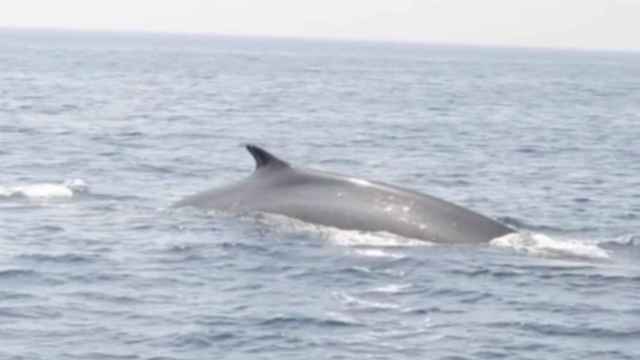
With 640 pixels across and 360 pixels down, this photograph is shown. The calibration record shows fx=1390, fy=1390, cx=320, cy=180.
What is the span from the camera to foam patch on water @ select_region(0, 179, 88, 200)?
Answer: 76.8ft

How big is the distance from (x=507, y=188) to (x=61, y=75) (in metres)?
58.5

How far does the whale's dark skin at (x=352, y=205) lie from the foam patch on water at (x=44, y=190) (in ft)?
14.3

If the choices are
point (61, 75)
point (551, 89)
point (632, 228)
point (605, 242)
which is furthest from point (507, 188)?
point (551, 89)

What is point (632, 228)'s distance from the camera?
21953 millimetres

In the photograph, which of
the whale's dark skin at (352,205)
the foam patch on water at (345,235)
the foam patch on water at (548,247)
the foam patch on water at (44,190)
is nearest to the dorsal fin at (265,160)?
the whale's dark skin at (352,205)

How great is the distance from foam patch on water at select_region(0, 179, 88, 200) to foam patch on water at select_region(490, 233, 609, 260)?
8.30m

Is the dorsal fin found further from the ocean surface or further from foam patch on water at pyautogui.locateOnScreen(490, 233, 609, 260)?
foam patch on water at pyautogui.locateOnScreen(490, 233, 609, 260)

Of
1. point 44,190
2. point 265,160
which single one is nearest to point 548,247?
point 265,160

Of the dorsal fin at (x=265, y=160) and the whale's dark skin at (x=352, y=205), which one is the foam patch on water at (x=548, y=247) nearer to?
the whale's dark skin at (x=352, y=205)

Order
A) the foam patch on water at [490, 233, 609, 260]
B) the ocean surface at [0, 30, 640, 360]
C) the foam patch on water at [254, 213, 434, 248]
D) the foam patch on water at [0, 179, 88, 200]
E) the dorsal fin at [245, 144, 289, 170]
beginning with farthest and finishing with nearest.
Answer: the foam patch on water at [0, 179, 88, 200], the dorsal fin at [245, 144, 289, 170], the foam patch on water at [490, 233, 609, 260], the foam patch on water at [254, 213, 434, 248], the ocean surface at [0, 30, 640, 360]

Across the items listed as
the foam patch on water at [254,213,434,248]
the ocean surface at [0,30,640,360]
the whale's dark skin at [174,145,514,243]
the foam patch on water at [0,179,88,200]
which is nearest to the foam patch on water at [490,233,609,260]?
the ocean surface at [0,30,640,360]

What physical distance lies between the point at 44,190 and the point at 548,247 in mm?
9360

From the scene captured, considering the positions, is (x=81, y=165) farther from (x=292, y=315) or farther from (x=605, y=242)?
(x=292, y=315)

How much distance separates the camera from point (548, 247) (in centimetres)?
1889
